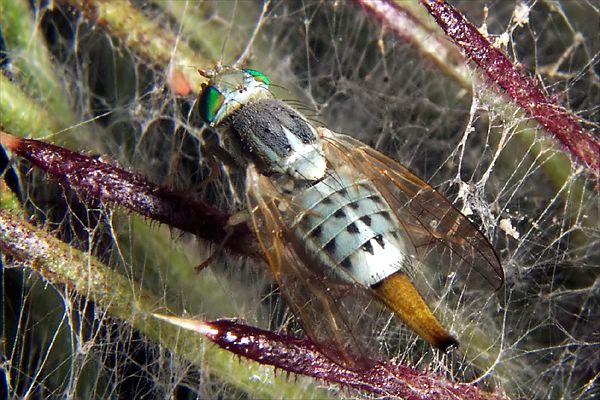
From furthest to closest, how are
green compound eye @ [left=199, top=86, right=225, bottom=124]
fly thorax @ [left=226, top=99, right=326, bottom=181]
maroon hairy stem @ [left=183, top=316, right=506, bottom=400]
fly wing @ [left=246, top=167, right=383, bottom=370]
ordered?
green compound eye @ [left=199, top=86, right=225, bottom=124] < fly thorax @ [left=226, top=99, right=326, bottom=181] < fly wing @ [left=246, top=167, right=383, bottom=370] < maroon hairy stem @ [left=183, top=316, right=506, bottom=400]

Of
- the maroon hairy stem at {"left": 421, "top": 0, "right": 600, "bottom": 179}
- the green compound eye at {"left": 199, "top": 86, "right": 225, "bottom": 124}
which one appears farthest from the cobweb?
the green compound eye at {"left": 199, "top": 86, "right": 225, "bottom": 124}

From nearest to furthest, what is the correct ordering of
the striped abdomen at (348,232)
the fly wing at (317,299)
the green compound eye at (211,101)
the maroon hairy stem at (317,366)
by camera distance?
the maroon hairy stem at (317,366) → the fly wing at (317,299) → the striped abdomen at (348,232) → the green compound eye at (211,101)

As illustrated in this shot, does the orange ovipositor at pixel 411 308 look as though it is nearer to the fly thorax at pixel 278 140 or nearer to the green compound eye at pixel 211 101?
the fly thorax at pixel 278 140

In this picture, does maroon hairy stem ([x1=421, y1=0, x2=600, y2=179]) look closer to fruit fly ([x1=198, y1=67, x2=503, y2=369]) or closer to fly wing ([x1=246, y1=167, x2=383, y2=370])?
fruit fly ([x1=198, y1=67, x2=503, y2=369])

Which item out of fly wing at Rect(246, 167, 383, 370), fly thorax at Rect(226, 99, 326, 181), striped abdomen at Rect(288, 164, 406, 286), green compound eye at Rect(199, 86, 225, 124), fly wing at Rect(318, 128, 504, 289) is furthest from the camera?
green compound eye at Rect(199, 86, 225, 124)

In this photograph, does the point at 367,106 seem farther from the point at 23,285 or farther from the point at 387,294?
the point at 23,285

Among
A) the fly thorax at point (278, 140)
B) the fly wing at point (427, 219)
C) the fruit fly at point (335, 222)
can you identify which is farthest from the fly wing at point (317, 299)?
the fly wing at point (427, 219)

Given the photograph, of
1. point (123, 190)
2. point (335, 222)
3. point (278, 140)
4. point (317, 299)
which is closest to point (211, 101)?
point (278, 140)
